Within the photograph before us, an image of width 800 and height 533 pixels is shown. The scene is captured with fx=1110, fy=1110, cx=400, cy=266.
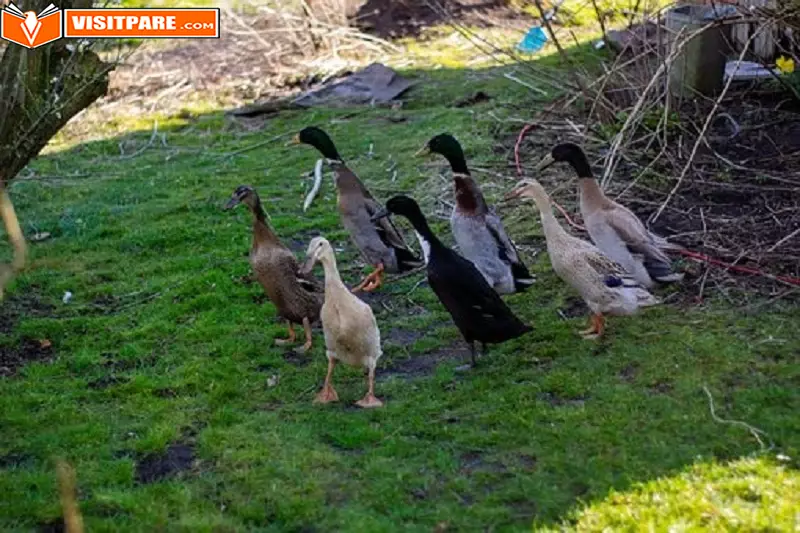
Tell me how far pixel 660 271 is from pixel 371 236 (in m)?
2.18

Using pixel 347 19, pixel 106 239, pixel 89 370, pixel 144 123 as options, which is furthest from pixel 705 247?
pixel 347 19

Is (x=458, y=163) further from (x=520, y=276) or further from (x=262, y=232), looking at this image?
(x=262, y=232)

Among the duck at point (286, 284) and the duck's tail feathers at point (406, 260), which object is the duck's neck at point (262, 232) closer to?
the duck at point (286, 284)

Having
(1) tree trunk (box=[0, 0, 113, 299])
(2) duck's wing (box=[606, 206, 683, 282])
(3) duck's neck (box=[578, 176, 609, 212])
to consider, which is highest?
(1) tree trunk (box=[0, 0, 113, 299])

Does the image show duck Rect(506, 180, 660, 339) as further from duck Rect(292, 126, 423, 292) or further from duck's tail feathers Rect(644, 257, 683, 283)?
duck Rect(292, 126, 423, 292)

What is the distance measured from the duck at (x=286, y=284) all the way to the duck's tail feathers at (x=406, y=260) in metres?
1.05

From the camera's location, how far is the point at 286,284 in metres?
6.90

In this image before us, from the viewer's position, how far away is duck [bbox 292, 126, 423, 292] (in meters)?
7.97

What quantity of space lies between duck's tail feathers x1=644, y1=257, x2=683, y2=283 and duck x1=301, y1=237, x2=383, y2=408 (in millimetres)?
1893

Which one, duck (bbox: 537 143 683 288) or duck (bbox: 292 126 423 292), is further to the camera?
duck (bbox: 292 126 423 292)

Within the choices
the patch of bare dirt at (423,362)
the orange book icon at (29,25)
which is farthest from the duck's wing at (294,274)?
the orange book icon at (29,25)

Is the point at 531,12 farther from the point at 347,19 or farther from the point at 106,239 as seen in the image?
the point at 106,239

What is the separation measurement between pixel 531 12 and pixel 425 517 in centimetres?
1326
